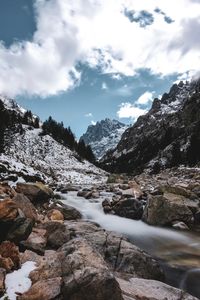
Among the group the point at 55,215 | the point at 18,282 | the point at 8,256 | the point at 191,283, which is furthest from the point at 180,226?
the point at 18,282

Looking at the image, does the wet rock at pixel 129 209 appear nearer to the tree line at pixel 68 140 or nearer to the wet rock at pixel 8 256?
the wet rock at pixel 8 256

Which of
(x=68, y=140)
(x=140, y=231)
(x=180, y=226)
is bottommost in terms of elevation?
(x=140, y=231)

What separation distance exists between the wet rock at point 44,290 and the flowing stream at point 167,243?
5.52 metres

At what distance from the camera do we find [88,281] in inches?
307

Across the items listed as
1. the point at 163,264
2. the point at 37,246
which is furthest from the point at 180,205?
the point at 37,246

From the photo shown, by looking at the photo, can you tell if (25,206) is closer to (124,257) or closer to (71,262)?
(124,257)

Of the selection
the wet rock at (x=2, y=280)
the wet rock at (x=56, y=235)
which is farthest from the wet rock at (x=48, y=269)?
the wet rock at (x=56, y=235)

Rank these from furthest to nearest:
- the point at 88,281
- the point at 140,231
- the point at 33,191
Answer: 1. the point at 33,191
2. the point at 140,231
3. the point at 88,281

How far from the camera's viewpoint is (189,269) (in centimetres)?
1341

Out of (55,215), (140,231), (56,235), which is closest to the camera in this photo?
(56,235)

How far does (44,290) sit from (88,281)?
1260 mm

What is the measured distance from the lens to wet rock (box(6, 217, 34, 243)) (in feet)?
37.6

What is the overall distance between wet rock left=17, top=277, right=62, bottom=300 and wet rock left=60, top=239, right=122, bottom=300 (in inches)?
10.6

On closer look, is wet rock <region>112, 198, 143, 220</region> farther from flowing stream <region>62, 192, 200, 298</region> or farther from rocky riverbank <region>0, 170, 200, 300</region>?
rocky riverbank <region>0, 170, 200, 300</region>
